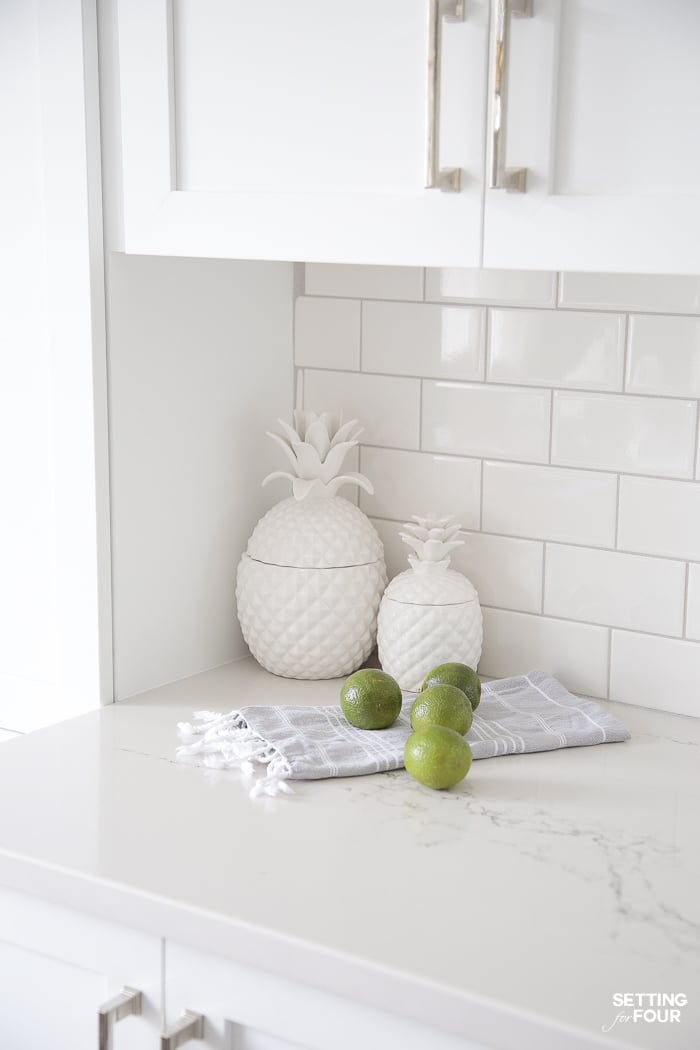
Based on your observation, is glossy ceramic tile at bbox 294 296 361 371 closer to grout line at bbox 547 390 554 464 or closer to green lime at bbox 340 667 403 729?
grout line at bbox 547 390 554 464

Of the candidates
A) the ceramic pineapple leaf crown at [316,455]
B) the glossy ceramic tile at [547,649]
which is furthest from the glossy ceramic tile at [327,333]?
the glossy ceramic tile at [547,649]

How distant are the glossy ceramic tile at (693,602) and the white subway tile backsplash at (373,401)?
0.44 metres

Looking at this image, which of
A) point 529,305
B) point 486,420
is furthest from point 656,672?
point 529,305

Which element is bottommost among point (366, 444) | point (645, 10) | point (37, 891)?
point (37, 891)

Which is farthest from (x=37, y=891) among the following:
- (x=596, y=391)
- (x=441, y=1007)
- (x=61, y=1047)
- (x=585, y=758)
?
(x=596, y=391)

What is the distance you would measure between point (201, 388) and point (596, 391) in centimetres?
53

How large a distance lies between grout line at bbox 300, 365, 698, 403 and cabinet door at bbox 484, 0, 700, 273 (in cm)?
40

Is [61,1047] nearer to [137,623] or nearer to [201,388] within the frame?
[137,623]

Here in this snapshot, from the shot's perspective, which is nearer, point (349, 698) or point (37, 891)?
point (37, 891)

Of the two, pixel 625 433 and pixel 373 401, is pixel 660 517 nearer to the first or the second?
pixel 625 433

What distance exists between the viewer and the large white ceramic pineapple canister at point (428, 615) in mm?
1562

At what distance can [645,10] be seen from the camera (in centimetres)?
107

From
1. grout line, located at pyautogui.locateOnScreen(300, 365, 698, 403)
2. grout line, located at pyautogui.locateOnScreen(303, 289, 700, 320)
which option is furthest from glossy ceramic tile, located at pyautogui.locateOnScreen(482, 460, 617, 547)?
grout line, located at pyautogui.locateOnScreen(303, 289, 700, 320)

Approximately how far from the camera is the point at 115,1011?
1.11m
